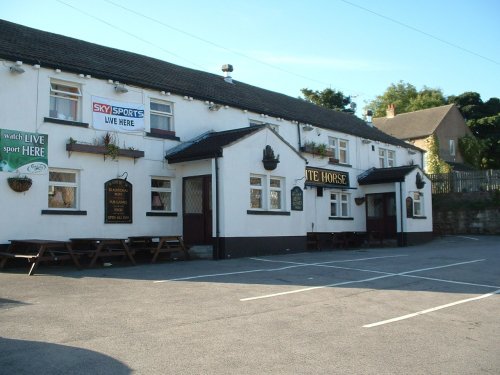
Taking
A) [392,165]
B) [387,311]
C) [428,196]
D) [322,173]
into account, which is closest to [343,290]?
[387,311]

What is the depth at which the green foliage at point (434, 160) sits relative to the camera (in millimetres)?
45934

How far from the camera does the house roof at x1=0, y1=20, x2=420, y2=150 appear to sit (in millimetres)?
16531

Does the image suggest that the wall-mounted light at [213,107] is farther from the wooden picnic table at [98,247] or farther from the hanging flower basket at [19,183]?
the hanging flower basket at [19,183]

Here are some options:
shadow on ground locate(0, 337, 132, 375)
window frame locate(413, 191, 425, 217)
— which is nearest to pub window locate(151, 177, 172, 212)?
shadow on ground locate(0, 337, 132, 375)

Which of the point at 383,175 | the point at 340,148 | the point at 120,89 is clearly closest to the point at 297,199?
the point at 120,89

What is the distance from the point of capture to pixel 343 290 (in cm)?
1098

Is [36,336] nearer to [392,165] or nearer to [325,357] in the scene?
[325,357]

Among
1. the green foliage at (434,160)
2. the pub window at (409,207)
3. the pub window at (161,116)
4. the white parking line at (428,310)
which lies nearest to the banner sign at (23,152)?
the pub window at (161,116)

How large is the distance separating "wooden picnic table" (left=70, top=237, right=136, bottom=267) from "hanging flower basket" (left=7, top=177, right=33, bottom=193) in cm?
196

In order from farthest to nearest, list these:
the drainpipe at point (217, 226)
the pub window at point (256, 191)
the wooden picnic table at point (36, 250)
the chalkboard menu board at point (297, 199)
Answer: the chalkboard menu board at point (297, 199) < the pub window at point (256, 191) < the drainpipe at point (217, 226) < the wooden picnic table at point (36, 250)

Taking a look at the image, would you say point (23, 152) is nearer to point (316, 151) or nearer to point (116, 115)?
point (116, 115)

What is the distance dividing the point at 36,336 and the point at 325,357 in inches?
145

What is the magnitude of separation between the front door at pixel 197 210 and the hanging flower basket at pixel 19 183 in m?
5.84

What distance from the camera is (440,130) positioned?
51094mm
